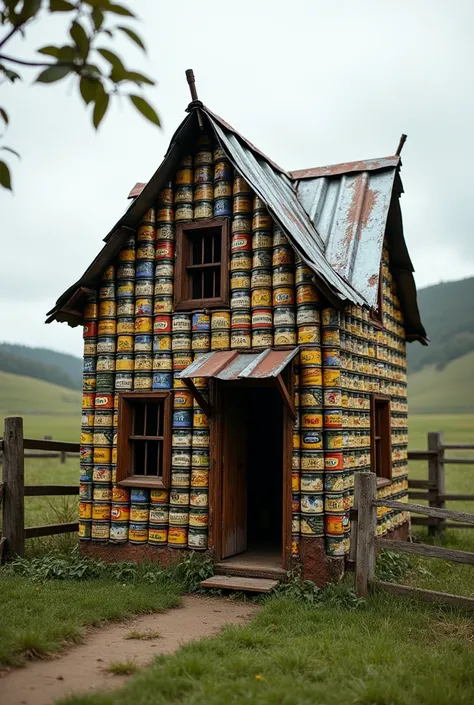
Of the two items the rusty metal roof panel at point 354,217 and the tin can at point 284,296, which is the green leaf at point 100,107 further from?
the rusty metal roof panel at point 354,217

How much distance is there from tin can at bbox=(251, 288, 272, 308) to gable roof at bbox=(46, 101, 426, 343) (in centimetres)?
82

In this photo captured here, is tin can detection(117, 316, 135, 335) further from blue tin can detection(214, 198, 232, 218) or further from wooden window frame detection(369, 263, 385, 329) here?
wooden window frame detection(369, 263, 385, 329)

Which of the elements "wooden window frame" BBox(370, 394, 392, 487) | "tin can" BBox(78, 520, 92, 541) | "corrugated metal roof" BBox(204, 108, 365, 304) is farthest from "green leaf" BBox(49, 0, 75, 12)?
"wooden window frame" BBox(370, 394, 392, 487)

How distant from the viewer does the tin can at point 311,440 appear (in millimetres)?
8906

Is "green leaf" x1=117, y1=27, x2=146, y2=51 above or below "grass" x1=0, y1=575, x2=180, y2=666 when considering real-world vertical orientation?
above

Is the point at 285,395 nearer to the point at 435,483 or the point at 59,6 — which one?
the point at 59,6

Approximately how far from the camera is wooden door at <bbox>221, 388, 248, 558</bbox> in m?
9.77

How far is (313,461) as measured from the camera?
8883mm

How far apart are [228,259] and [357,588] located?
4.85 meters

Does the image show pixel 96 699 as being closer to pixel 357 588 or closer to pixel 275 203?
pixel 357 588

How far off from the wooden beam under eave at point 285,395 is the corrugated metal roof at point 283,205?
1316mm

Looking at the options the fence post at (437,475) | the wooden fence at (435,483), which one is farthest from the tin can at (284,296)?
the fence post at (437,475)

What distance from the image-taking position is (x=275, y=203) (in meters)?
9.95

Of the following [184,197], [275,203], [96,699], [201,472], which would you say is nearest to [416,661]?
[96,699]
